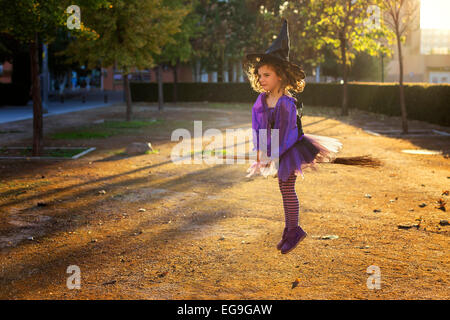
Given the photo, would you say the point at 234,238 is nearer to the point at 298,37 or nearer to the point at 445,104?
the point at 445,104

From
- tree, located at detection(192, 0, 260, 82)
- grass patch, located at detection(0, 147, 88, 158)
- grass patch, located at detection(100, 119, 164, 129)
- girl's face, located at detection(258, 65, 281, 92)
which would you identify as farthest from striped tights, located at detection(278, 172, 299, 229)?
tree, located at detection(192, 0, 260, 82)

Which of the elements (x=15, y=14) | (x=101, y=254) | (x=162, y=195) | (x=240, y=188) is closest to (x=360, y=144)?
(x=240, y=188)

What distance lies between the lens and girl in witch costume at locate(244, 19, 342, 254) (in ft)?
16.8

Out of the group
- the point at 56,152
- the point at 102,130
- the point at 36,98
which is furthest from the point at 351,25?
the point at 36,98

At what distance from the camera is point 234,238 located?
6.30m

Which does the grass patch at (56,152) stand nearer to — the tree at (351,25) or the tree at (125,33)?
the tree at (125,33)

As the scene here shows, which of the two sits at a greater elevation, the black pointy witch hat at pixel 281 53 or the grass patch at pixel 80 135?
the black pointy witch hat at pixel 281 53

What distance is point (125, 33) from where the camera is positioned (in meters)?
21.4

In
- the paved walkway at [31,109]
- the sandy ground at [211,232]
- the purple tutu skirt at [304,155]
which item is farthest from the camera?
the paved walkway at [31,109]

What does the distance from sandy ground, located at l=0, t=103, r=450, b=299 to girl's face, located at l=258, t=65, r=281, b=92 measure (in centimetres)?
91

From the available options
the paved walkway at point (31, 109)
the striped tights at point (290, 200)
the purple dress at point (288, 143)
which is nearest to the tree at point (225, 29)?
the paved walkway at point (31, 109)

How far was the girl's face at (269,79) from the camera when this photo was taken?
5.27 metres

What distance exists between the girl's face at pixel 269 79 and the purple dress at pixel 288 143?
115 millimetres

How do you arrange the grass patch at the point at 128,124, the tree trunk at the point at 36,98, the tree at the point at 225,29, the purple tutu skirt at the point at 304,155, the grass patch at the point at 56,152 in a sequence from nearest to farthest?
the purple tutu skirt at the point at 304,155
the tree trunk at the point at 36,98
the grass patch at the point at 56,152
the grass patch at the point at 128,124
the tree at the point at 225,29
